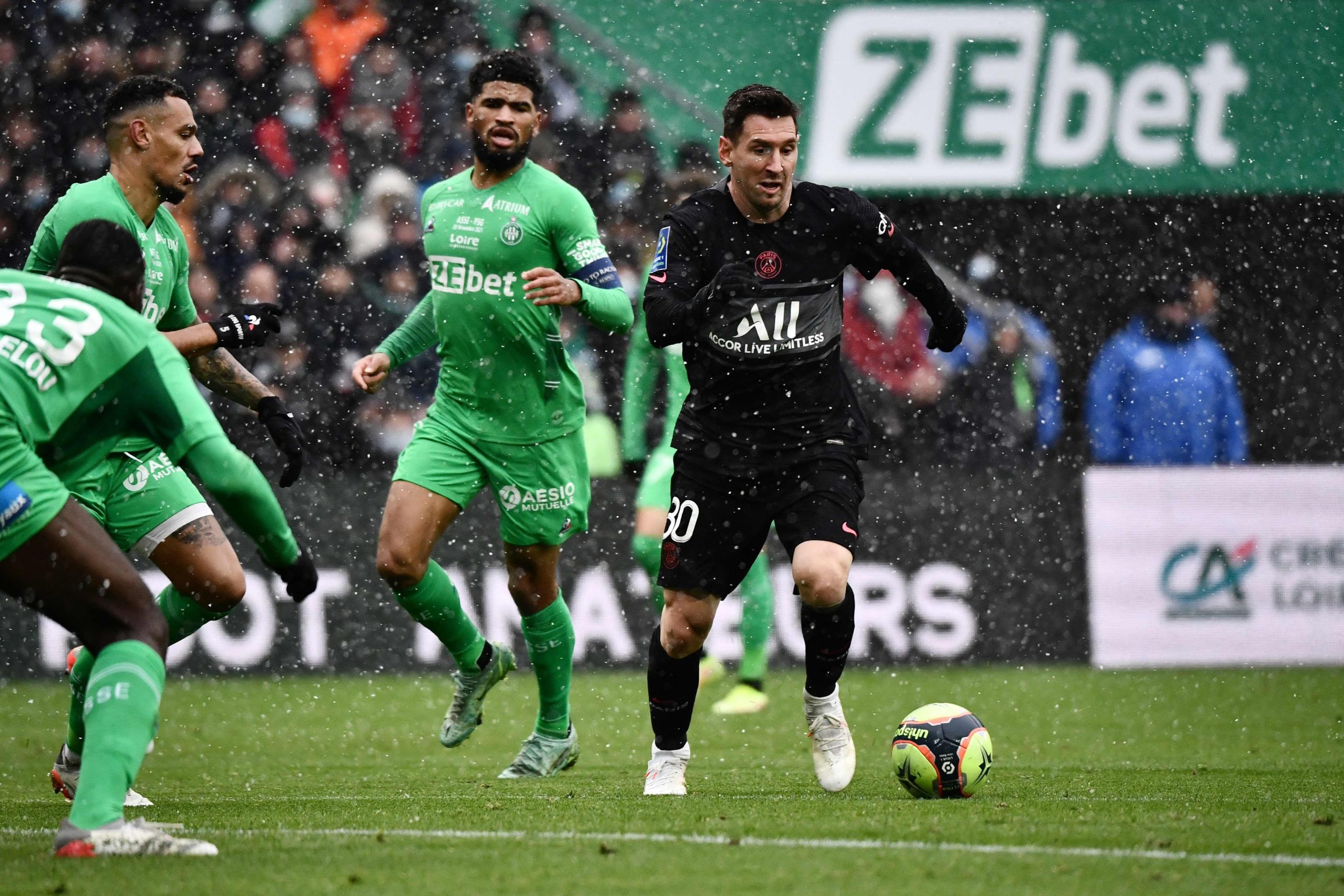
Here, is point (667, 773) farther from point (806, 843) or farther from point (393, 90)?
point (393, 90)

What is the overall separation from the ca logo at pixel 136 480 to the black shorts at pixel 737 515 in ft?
6.01

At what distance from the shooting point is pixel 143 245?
628 cm

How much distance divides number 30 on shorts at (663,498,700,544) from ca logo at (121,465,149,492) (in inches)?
72.2

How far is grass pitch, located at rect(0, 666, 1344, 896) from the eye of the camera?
4230 millimetres

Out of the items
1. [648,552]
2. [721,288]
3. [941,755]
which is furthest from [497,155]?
[648,552]

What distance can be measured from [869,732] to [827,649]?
99.1 inches

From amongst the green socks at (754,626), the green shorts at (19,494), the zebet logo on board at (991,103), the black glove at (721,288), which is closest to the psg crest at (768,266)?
the black glove at (721,288)

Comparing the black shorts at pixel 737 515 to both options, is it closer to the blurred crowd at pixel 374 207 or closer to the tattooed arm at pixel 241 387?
the tattooed arm at pixel 241 387

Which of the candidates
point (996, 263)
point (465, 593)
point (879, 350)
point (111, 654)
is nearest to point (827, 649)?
point (111, 654)

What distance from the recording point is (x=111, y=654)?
445 cm

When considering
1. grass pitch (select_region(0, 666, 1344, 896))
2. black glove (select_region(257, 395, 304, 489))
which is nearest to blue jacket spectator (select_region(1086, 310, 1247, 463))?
grass pitch (select_region(0, 666, 1344, 896))

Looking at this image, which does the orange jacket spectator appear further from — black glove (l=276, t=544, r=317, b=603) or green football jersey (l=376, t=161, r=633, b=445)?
black glove (l=276, t=544, r=317, b=603)

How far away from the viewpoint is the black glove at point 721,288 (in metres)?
5.61

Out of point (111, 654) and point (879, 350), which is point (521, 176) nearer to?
point (111, 654)
